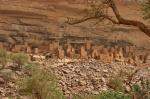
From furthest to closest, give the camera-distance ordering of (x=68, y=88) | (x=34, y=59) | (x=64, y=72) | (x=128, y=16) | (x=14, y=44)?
(x=128, y=16), (x=14, y=44), (x=34, y=59), (x=64, y=72), (x=68, y=88)

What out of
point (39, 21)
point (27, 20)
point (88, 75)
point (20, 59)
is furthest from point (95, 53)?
point (20, 59)

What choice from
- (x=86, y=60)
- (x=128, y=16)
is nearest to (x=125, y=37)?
(x=128, y=16)

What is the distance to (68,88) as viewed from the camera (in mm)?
17328

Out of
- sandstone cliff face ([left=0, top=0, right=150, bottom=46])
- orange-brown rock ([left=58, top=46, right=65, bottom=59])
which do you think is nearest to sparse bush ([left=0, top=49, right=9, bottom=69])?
orange-brown rock ([left=58, top=46, right=65, bottom=59])

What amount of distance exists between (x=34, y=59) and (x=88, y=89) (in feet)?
9.64

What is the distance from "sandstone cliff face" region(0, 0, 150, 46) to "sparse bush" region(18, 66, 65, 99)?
6296 mm

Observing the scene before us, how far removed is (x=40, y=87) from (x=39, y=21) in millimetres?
8073

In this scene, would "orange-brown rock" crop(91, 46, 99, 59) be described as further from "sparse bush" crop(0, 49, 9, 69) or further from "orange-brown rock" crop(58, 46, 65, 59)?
"sparse bush" crop(0, 49, 9, 69)

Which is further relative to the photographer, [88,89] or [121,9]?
[121,9]

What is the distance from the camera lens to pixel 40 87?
14.7 m

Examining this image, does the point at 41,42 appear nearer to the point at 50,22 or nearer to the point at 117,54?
the point at 50,22

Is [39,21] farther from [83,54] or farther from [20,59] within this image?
[20,59]

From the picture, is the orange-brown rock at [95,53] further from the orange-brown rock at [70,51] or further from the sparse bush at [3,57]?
the sparse bush at [3,57]

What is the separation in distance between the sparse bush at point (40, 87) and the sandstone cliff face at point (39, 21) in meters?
6.30
